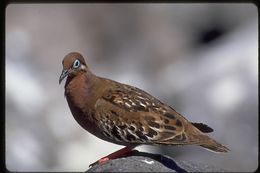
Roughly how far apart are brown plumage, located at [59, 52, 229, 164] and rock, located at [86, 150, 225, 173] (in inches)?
12.7

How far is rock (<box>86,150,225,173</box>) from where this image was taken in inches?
404

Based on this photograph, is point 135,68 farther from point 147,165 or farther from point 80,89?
point 147,165

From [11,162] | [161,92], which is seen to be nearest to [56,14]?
[161,92]

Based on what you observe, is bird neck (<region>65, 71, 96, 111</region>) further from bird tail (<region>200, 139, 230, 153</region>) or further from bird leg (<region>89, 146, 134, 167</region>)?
bird tail (<region>200, 139, 230, 153</region>)

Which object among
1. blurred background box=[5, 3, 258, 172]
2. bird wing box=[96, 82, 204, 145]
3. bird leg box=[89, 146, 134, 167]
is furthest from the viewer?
blurred background box=[5, 3, 258, 172]

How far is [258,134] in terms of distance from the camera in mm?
17562

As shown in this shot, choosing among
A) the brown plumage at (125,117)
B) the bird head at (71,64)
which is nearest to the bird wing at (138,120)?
the brown plumage at (125,117)

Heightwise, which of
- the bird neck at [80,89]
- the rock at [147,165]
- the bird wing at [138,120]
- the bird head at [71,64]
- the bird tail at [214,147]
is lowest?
the rock at [147,165]

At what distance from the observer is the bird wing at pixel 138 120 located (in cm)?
1126

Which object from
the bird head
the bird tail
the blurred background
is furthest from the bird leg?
the blurred background

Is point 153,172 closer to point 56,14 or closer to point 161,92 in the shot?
point 161,92

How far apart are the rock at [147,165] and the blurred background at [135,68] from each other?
5044mm

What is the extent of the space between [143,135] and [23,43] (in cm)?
1179

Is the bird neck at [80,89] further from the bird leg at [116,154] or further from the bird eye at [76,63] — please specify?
the bird leg at [116,154]
